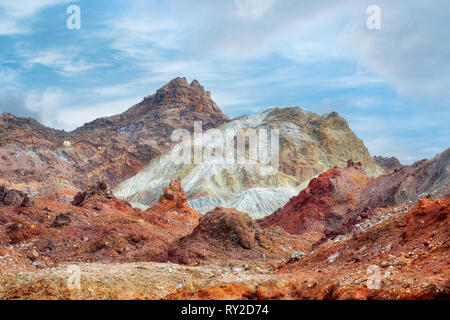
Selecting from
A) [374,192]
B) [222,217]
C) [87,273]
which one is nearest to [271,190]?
[374,192]

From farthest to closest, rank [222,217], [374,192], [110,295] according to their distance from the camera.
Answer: [374,192] < [222,217] < [110,295]

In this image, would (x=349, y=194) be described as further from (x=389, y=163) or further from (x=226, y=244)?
(x=389, y=163)

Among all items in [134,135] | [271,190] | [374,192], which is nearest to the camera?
[374,192]

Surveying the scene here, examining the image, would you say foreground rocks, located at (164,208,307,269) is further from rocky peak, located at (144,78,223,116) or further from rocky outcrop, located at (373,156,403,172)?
rocky peak, located at (144,78,223,116)

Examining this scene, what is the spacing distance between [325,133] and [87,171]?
64.6m

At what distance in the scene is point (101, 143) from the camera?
13625 cm

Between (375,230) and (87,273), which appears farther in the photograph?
(375,230)

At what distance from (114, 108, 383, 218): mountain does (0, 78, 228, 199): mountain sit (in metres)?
12.7

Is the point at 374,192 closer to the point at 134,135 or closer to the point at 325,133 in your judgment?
Result: the point at 325,133

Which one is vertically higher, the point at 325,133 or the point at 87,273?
the point at 325,133

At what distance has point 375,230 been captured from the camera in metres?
15.3

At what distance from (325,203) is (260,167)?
47.6 metres

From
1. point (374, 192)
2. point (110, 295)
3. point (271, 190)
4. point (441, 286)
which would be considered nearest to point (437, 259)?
point (441, 286)

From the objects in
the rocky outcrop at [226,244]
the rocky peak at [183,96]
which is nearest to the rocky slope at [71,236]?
the rocky outcrop at [226,244]
